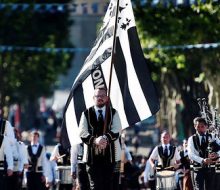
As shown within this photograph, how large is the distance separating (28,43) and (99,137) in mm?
39305

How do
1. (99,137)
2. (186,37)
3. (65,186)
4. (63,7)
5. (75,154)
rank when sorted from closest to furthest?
1. (99,137)
2. (75,154)
3. (65,186)
4. (186,37)
5. (63,7)

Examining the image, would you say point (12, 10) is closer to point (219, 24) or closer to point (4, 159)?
point (219, 24)

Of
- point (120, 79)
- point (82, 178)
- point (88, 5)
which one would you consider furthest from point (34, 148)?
point (88, 5)

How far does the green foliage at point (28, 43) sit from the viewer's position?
164ft

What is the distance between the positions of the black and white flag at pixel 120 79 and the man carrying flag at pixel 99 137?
0.68 metres

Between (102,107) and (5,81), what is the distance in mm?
46503

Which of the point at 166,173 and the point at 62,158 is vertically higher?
the point at 62,158

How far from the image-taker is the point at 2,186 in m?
17.6

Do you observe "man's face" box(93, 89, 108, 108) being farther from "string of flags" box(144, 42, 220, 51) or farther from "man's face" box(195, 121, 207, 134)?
"string of flags" box(144, 42, 220, 51)

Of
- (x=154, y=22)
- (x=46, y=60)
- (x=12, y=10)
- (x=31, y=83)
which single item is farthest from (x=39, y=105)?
(x=154, y=22)

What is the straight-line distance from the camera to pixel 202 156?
61.3ft

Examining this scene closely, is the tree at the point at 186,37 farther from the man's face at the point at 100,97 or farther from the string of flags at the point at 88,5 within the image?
the man's face at the point at 100,97

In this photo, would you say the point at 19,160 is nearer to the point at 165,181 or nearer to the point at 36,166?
the point at 36,166

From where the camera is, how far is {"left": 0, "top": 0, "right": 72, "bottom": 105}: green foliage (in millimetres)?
49875
